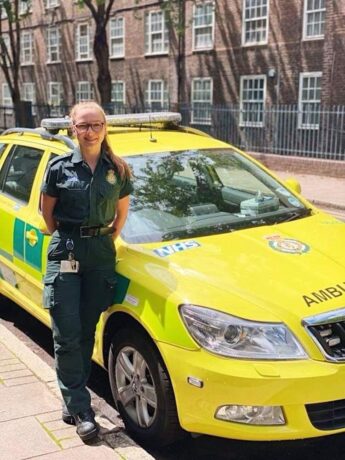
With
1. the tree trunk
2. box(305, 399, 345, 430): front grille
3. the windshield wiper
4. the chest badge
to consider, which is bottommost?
box(305, 399, 345, 430): front grille

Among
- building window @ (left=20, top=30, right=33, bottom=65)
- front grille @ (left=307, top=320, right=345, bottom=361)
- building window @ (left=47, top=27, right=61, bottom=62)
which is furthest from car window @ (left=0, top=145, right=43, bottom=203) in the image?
building window @ (left=20, top=30, right=33, bottom=65)

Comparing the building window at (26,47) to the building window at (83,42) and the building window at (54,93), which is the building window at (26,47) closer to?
the building window at (54,93)

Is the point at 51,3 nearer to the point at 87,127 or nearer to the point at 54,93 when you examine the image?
the point at 54,93

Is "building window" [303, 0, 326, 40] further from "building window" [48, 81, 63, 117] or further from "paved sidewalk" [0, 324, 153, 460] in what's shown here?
"paved sidewalk" [0, 324, 153, 460]

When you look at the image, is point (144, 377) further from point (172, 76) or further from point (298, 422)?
point (172, 76)

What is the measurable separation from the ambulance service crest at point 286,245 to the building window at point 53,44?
115 feet

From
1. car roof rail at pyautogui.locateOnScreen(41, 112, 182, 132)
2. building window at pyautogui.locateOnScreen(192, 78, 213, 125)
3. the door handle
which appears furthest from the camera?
building window at pyautogui.locateOnScreen(192, 78, 213, 125)

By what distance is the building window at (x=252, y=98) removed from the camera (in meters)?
22.9

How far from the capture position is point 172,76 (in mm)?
28484

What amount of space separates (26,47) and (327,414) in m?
40.5

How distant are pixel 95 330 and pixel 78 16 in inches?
1304

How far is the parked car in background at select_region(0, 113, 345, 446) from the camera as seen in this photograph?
2910 millimetres

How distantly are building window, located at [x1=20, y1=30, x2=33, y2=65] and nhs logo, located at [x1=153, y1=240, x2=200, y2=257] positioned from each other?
128ft

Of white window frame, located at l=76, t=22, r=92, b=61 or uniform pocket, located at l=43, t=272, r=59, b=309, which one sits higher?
white window frame, located at l=76, t=22, r=92, b=61
